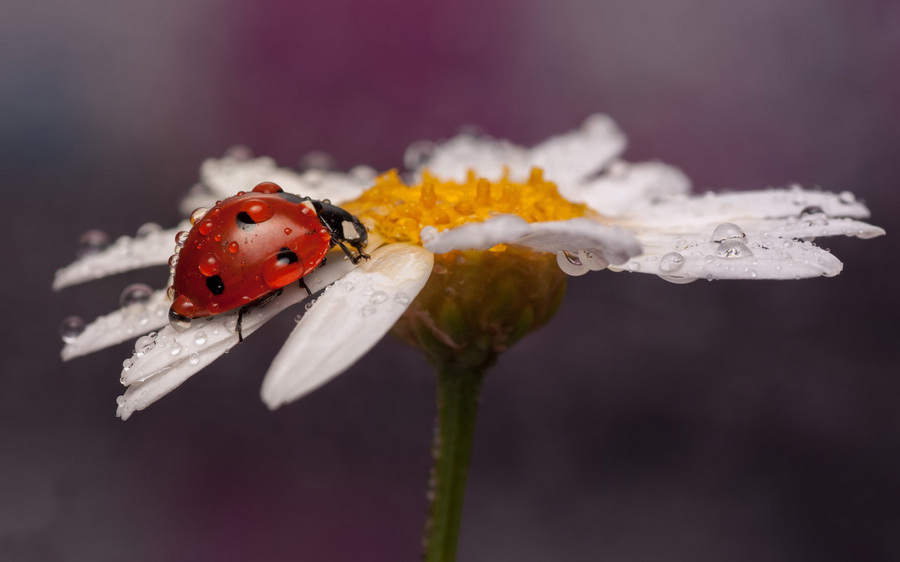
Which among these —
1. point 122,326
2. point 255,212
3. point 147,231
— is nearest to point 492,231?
point 255,212

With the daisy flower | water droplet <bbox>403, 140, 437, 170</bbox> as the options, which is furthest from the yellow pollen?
water droplet <bbox>403, 140, 437, 170</bbox>

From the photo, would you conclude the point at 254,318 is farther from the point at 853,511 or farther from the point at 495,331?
the point at 853,511

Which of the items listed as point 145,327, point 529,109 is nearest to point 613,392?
point 529,109

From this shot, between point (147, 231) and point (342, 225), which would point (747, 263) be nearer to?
point (342, 225)

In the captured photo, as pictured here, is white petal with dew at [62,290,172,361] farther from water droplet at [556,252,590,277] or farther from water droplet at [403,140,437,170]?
water droplet at [403,140,437,170]

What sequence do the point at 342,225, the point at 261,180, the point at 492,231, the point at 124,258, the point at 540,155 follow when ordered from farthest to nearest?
1. the point at 540,155
2. the point at 261,180
3. the point at 124,258
4. the point at 342,225
5. the point at 492,231
